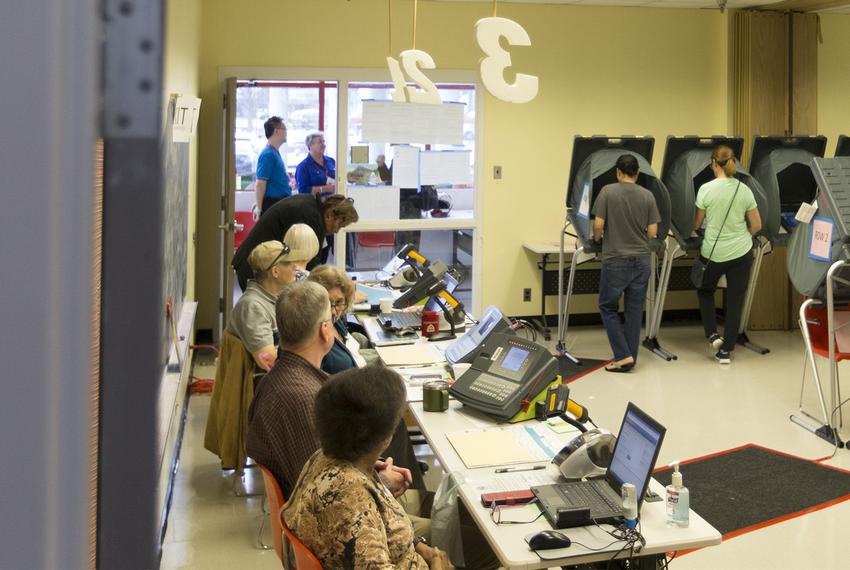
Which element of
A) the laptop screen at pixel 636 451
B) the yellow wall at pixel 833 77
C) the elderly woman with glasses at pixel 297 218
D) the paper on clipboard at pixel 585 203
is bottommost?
the laptop screen at pixel 636 451

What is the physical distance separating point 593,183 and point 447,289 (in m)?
2.83

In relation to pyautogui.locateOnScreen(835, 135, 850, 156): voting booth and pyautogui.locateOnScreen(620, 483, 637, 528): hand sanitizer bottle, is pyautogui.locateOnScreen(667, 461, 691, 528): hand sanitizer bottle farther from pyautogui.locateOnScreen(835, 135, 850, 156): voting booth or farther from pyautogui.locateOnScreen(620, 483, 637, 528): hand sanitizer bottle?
pyautogui.locateOnScreen(835, 135, 850, 156): voting booth

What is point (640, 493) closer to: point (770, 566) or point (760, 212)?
point (770, 566)

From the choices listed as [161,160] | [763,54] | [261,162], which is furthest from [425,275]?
[161,160]

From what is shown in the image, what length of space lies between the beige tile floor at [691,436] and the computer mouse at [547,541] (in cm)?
158

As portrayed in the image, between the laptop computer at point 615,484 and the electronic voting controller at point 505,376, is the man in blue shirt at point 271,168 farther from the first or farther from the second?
the laptop computer at point 615,484

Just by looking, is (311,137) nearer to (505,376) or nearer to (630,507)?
(505,376)

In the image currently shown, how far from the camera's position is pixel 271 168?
7.61 meters

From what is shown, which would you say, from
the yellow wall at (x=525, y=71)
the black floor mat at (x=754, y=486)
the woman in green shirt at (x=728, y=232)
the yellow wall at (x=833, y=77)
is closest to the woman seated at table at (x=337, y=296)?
the black floor mat at (x=754, y=486)

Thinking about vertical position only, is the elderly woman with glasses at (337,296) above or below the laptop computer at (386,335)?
above

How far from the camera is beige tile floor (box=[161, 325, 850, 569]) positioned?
403cm

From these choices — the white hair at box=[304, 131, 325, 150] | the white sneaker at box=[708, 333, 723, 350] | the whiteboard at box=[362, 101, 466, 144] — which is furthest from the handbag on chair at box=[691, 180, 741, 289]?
the white hair at box=[304, 131, 325, 150]

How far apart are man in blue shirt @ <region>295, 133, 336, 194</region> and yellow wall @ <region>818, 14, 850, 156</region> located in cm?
489

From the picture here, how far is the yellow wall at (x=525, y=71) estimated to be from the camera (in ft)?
25.8
